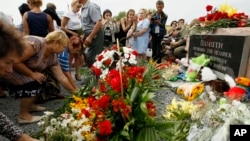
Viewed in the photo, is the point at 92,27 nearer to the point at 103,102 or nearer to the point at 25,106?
the point at 25,106

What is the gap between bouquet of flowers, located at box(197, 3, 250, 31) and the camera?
4755 millimetres

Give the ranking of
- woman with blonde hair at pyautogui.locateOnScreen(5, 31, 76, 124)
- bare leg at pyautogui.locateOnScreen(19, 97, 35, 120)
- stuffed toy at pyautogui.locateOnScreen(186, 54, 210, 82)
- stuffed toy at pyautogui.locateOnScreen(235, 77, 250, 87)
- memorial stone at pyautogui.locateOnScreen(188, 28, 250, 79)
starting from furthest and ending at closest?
stuffed toy at pyautogui.locateOnScreen(186, 54, 210, 82)
memorial stone at pyautogui.locateOnScreen(188, 28, 250, 79)
stuffed toy at pyautogui.locateOnScreen(235, 77, 250, 87)
bare leg at pyautogui.locateOnScreen(19, 97, 35, 120)
woman with blonde hair at pyautogui.locateOnScreen(5, 31, 76, 124)

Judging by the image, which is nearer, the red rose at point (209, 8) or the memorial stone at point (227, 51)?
the memorial stone at point (227, 51)

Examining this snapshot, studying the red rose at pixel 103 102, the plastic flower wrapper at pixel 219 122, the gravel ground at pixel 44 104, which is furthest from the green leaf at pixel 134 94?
the gravel ground at pixel 44 104

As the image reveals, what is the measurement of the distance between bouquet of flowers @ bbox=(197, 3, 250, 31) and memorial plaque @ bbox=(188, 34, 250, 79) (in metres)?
0.21

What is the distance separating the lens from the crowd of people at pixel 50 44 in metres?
1.71

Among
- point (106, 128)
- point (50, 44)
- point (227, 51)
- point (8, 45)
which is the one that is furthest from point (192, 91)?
point (8, 45)

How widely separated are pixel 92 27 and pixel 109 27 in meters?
2.83

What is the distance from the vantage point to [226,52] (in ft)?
14.3

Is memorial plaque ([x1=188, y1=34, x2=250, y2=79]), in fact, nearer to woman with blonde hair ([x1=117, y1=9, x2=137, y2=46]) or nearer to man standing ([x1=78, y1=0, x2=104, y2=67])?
man standing ([x1=78, y1=0, x2=104, y2=67])

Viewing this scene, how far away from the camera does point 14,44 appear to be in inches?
58.6

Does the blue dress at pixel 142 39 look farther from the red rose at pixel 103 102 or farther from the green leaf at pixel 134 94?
the red rose at pixel 103 102

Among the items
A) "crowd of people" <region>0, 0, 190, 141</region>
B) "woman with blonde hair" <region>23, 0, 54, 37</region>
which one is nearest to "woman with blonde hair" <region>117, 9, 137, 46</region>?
"crowd of people" <region>0, 0, 190, 141</region>

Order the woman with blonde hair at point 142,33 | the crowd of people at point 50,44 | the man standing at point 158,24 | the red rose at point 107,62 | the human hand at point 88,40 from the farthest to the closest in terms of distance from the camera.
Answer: the man standing at point 158,24 < the woman with blonde hair at point 142,33 < the human hand at point 88,40 < the red rose at point 107,62 < the crowd of people at point 50,44
